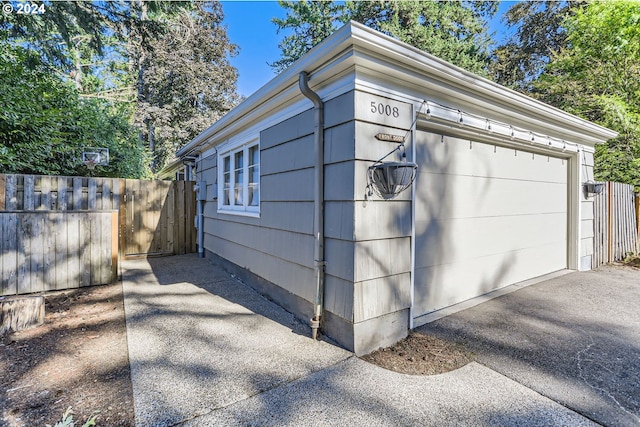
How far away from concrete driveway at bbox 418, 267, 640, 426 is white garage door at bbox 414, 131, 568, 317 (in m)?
0.34

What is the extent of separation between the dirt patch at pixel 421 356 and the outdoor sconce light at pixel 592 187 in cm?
454

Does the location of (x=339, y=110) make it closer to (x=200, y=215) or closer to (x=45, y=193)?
(x=200, y=215)

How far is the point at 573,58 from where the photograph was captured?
8.49 m

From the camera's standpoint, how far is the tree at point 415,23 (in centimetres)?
1234

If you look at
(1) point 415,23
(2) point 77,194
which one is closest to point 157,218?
(2) point 77,194

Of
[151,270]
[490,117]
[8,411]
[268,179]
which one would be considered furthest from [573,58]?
[8,411]

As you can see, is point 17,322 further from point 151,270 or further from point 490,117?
point 490,117

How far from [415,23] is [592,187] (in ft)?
34.5

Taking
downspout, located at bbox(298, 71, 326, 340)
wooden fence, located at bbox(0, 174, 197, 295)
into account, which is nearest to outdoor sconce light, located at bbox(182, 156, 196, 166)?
wooden fence, located at bbox(0, 174, 197, 295)

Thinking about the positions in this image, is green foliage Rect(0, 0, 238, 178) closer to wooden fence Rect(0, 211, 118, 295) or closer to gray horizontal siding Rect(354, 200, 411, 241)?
wooden fence Rect(0, 211, 118, 295)

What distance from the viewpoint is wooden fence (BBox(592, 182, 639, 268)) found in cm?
567

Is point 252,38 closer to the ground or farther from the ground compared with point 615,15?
farther from the ground

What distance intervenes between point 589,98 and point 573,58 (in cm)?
138

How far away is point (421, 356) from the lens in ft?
8.36
